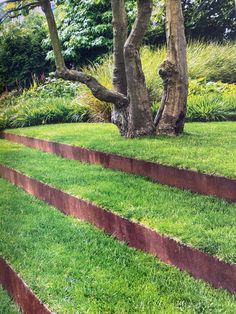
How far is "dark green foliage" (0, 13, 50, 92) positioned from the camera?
423 cm

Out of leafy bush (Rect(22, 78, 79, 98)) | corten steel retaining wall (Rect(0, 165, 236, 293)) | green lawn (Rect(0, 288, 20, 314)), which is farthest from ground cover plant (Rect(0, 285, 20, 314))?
leafy bush (Rect(22, 78, 79, 98))

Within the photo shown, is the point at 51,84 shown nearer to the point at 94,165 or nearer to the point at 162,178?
the point at 94,165

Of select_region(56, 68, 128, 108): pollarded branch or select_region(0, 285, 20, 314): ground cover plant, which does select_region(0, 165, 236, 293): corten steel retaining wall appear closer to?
select_region(0, 285, 20, 314): ground cover plant

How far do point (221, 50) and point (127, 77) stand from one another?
3.38 meters

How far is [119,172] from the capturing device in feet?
10.3

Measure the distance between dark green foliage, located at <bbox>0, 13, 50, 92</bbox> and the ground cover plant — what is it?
2.36 metres

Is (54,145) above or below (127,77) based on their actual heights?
below

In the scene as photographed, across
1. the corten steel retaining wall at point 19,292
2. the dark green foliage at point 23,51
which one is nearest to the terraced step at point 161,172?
the dark green foliage at point 23,51

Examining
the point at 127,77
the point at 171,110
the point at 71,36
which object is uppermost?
the point at 71,36

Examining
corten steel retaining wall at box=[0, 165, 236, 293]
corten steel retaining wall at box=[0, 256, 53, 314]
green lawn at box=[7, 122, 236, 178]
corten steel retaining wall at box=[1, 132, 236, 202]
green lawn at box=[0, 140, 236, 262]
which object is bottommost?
corten steel retaining wall at box=[0, 256, 53, 314]

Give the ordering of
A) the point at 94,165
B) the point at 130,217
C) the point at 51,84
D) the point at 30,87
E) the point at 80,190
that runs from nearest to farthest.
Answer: the point at 130,217 < the point at 80,190 < the point at 94,165 < the point at 30,87 < the point at 51,84

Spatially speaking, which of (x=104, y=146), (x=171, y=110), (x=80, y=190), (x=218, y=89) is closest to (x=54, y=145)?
(x=104, y=146)

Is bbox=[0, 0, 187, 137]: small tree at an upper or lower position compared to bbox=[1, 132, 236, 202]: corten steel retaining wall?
upper

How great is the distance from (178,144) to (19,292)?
1838mm
